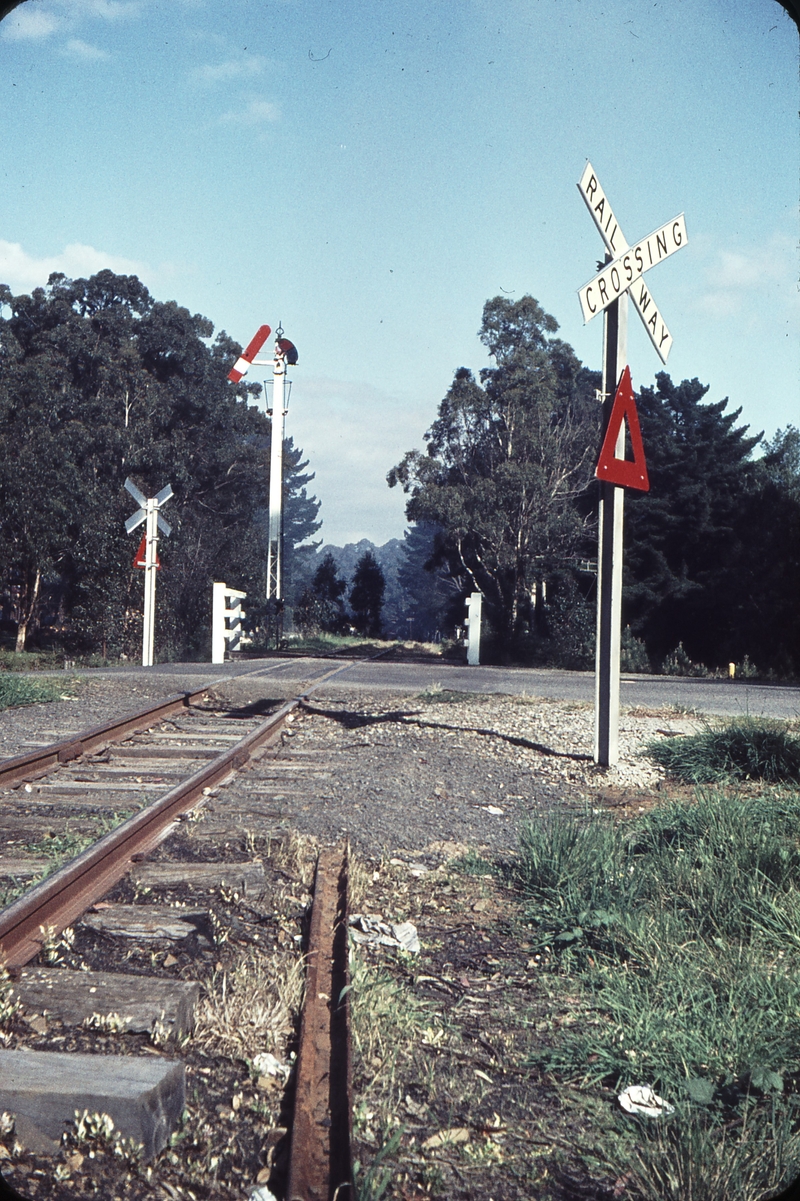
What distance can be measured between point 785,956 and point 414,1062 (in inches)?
56.6

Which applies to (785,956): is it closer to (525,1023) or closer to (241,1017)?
(525,1023)

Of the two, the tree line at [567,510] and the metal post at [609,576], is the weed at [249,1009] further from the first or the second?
the tree line at [567,510]

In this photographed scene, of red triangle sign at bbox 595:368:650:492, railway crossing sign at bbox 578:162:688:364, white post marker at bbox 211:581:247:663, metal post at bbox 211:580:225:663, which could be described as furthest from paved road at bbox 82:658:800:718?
railway crossing sign at bbox 578:162:688:364

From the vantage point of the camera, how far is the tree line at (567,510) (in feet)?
101

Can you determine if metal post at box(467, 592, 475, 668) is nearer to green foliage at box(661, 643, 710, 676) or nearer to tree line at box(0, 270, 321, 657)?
green foliage at box(661, 643, 710, 676)

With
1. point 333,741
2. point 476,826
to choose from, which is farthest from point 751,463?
point 476,826

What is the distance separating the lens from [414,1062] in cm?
268

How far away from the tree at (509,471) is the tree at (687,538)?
2.42 meters

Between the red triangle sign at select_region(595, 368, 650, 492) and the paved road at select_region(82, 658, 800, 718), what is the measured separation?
14.2ft

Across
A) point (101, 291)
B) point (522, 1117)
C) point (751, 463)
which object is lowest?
point (522, 1117)

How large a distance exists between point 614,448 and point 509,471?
2540cm

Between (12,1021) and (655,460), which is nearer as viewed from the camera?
(12,1021)

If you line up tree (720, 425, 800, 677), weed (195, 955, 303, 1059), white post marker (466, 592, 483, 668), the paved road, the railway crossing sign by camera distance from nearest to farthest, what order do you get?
weed (195, 955, 303, 1059), the railway crossing sign, the paved road, white post marker (466, 592, 483, 668), tree (720, 425, 800, 677)

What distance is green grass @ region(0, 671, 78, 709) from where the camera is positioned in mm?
10180
